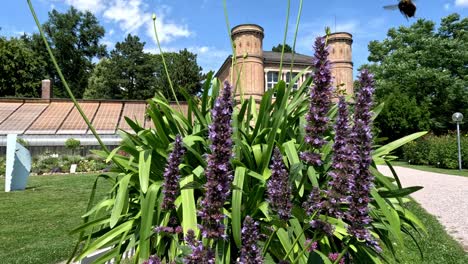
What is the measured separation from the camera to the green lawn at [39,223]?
442 centimetres

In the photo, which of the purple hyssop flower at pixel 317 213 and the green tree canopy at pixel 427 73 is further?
the green tree canopy at pixel 427 73

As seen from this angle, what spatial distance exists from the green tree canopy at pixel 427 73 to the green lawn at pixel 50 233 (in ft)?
87.6

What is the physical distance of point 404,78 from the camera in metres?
34.6

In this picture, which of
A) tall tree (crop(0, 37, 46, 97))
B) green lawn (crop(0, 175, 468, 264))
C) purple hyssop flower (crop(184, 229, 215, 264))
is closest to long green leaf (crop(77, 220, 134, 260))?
purple hyssop flower (crop(184, 229, 215, 264))

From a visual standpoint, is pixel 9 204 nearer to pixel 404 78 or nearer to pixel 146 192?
pixel 146 192

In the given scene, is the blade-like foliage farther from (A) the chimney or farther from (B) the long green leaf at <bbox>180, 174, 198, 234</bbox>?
(A) the chimney

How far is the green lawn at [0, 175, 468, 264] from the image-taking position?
14.0 ft

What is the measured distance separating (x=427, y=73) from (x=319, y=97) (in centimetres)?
3661

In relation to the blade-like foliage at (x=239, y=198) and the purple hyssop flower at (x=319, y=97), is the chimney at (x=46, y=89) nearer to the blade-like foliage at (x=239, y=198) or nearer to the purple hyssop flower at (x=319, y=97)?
the blade-like foliage at (x=239, y=198)

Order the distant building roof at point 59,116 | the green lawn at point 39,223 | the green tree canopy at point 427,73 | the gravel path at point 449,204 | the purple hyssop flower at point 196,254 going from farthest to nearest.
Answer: the green tree canopy at point 427,73 < the distant building roof at point 59,116 < the gravel path at point 449,204 < the green lawn at point 39,223 < the purple hyssop flower at point 196,254

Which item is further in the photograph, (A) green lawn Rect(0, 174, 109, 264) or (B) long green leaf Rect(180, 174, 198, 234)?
(A) green lawn Rect(0, 174, 109, 264)

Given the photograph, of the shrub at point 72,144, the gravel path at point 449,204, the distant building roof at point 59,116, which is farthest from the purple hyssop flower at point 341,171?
the shrub at point 72,144

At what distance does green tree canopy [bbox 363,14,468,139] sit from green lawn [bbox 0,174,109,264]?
27.9 m

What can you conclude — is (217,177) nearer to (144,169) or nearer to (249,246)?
(249,246)
